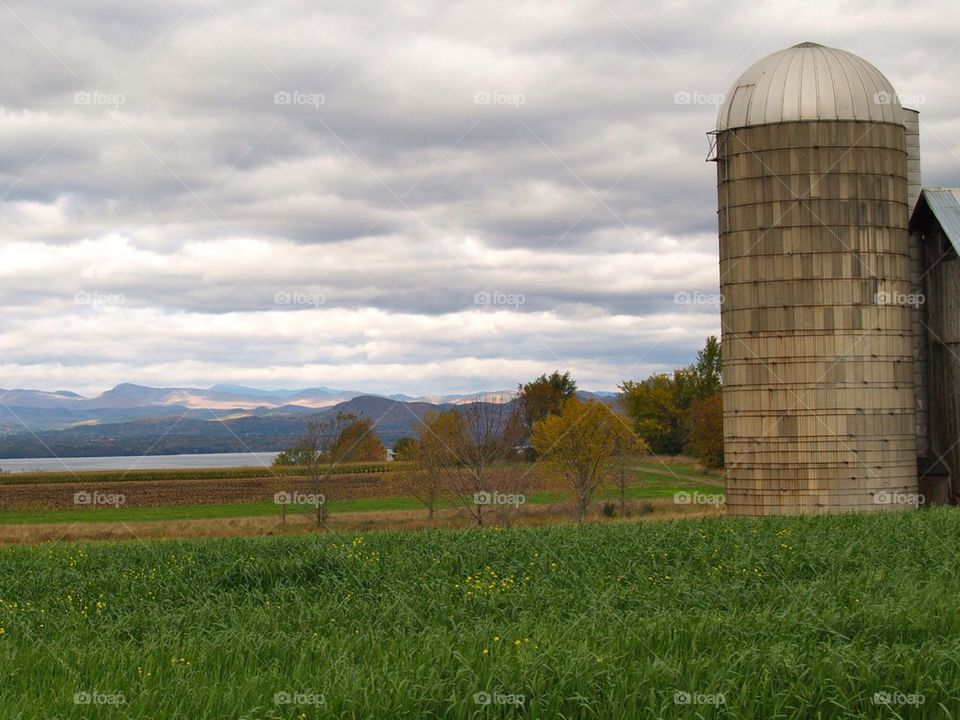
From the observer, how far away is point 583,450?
4753 centimetres

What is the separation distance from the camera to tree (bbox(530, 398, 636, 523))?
4706 cm

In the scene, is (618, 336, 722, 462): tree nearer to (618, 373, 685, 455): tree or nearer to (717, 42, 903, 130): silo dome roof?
(618, 373, 685, 455): tree

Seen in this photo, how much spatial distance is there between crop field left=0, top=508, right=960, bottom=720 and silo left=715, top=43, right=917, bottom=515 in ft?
25.0

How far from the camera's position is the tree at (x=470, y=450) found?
43219 millimetres

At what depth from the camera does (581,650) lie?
808 cm

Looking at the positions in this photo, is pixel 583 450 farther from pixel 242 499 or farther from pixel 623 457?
pixel 242 499

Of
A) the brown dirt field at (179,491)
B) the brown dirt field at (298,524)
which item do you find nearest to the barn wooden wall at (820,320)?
the brown dirt field at (298,524)

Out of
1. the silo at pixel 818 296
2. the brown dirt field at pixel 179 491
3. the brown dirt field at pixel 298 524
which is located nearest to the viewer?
the silo at pixel 818 296

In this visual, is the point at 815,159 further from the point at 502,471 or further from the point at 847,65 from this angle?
the point at 502,471

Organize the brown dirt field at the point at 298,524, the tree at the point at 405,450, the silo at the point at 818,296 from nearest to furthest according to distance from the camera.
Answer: the silo at the point at 818,296 → the brown dirt field at the point at 298,524 → the tree at the point at 405,450

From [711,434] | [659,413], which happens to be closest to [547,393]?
[659,413]

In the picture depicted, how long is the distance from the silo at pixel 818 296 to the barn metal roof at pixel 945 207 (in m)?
0.83

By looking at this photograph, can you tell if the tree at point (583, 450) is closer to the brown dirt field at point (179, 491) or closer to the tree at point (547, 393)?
the brown dirt field at point (179, 491)

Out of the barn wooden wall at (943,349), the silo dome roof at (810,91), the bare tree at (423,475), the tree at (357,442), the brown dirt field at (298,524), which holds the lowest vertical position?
the brown dirt field at (298,524)
